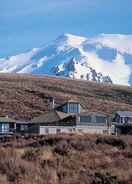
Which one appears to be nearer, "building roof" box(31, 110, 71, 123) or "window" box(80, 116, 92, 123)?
"building roof" box(31, 110, 71, 123)

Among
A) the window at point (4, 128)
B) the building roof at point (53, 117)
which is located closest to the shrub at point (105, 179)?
the building roof at point (53, 117)

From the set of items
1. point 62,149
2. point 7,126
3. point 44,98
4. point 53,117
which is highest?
point 44,98

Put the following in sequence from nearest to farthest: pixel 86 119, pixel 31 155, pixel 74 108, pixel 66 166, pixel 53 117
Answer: pixel 66 166, pixel 31 155, pixel 86 119, pixel 53 117, pixel 74 108

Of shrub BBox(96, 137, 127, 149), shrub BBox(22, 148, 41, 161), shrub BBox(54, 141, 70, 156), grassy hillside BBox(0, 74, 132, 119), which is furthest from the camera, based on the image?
grassy hillside BBox(0, 74, 132, 119)

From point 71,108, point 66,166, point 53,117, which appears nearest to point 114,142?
point 66,166

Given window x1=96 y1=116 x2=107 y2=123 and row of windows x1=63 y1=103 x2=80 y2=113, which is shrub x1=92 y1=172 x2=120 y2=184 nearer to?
window x1=96 y1=116 x2=107 y2=123

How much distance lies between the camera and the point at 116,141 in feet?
163

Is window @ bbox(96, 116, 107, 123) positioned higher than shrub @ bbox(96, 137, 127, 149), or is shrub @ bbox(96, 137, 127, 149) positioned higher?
window @ bbox(96, 116, 107, 123)

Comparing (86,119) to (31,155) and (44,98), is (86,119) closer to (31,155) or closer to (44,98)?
(31,155)

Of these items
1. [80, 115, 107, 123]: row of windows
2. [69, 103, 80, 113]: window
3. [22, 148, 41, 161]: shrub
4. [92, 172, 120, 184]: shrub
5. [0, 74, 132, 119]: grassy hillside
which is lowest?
[92, 172, 120, 184]: shrub

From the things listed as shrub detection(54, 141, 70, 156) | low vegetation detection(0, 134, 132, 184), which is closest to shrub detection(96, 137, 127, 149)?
low vegetation detection(0, 134, 132, 184)

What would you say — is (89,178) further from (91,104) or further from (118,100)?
(118,100)

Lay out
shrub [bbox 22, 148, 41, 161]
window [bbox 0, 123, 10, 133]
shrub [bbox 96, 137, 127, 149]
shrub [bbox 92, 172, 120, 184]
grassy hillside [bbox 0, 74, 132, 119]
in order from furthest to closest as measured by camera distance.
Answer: grassy hillside [bbox 0, 74, 132, 119] < window [bbox 0, 123, 10, 133] < shrub [bbox 96, 137, 127, 149] < shrub [bbox 22, 148, 41, 161] < shrub [bbox 92, 172, 120, 184]

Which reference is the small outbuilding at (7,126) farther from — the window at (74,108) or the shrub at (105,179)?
the shrub at (105,179)
